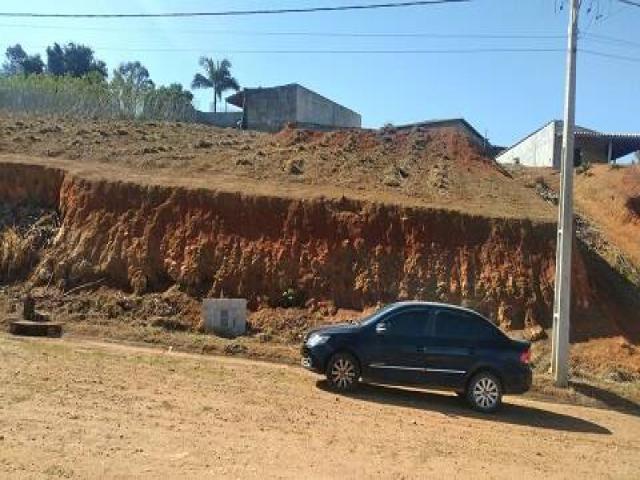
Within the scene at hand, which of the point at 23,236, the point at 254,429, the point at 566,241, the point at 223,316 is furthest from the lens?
the point at 23,236

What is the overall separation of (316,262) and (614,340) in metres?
8.08

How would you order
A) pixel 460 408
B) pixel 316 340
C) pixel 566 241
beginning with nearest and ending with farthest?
pixel 460 408
pixel 316 340
pixel 566 241

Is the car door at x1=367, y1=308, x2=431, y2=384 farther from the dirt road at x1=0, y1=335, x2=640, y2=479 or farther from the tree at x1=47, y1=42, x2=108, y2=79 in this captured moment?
the tree at x1=47, y1=42, x2=108, y2=79

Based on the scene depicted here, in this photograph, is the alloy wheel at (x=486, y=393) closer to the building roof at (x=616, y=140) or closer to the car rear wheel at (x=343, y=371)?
the car rear wheel at (x=343, y=371)

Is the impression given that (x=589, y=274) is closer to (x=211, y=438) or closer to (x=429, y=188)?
(x=429, y=188)

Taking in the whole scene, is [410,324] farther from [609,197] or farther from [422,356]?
[609,197]

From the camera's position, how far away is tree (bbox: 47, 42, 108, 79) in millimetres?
85625

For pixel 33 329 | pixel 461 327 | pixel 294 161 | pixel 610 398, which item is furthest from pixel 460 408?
pixel 294 161

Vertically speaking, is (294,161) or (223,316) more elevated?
(294,161)

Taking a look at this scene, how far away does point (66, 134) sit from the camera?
112 ft

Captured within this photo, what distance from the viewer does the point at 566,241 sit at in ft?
55.4

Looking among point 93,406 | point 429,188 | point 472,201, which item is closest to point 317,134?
point 429,188

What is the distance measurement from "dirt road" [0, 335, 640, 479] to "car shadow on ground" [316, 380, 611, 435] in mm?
50

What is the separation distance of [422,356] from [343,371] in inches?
56.3
